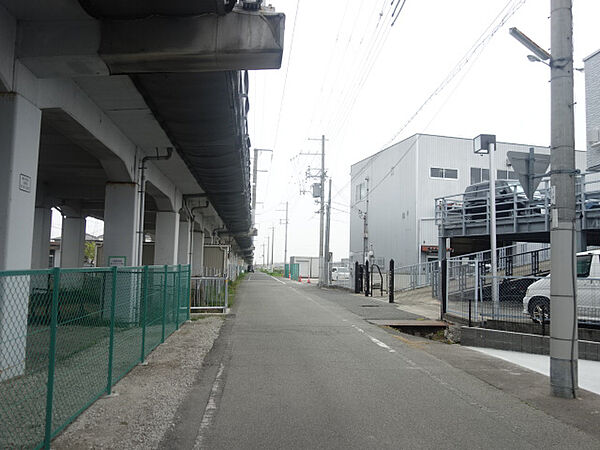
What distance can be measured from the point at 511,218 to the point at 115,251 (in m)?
15.2

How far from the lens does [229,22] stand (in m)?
7.00

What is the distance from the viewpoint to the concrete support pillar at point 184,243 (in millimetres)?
24680

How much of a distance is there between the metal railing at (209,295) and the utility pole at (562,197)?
1118 cm

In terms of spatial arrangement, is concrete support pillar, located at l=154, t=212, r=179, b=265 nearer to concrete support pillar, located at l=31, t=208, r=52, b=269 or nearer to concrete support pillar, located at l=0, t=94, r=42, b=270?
concrete support pillar, located at l=31, t=208, r=52, b=269

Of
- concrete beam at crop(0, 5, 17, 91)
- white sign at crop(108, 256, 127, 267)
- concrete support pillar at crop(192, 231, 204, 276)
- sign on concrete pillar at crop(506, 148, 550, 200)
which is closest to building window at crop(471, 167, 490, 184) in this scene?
concrete support pillar at crop(192, 231, 204, 276)

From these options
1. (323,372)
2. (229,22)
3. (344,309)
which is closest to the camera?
(229,22)

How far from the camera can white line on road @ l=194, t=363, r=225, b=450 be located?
513 centimetres

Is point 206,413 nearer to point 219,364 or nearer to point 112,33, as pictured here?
point 219,364

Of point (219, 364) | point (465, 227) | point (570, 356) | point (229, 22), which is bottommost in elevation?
point (219, 364)

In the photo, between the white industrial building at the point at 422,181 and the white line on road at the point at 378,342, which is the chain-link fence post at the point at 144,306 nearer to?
the white line on road at the point at 378,342

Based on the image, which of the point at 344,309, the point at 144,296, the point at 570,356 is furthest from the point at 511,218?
the point at 144,296

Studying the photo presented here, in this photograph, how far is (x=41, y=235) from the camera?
2241cm

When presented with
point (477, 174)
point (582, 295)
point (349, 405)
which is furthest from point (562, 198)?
point (477, 174)

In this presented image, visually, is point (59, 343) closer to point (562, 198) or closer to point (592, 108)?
point (562, 198)
